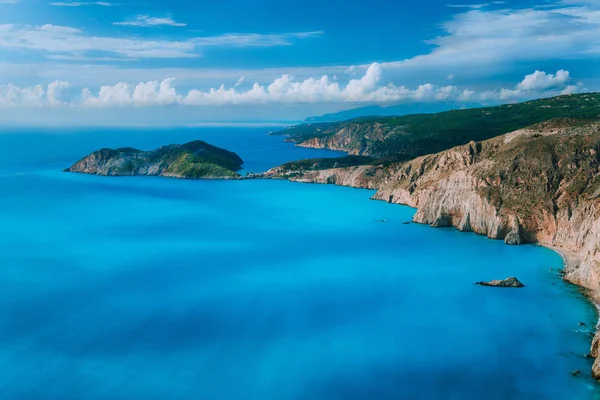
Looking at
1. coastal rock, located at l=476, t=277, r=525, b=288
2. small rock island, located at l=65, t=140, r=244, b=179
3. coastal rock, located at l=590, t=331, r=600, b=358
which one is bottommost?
coastal rock, located at l=476, t=277, r=525, b=288

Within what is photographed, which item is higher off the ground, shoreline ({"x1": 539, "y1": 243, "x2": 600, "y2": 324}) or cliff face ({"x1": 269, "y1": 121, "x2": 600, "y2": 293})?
cliff face ({"x1": 269, "y1": 121, "x2": 600, "y2": 293})

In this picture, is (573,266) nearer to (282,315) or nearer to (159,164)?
(282,315)

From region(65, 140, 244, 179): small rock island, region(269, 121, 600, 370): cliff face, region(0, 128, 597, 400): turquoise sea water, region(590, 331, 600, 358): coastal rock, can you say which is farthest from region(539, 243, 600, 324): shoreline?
region(65, 140, 244, 179): small rock island

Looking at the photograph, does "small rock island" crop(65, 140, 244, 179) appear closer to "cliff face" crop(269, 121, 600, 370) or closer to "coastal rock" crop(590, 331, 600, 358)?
"cliff face" crop(269, 121, 600, 370)

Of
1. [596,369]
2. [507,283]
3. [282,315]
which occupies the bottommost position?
[507,283]

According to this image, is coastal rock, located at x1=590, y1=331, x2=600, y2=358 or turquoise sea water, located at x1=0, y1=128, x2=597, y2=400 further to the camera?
coastal rock, located at x1=590, y1=331, x2=600, y2=358

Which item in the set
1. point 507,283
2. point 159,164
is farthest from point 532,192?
point 159,164
